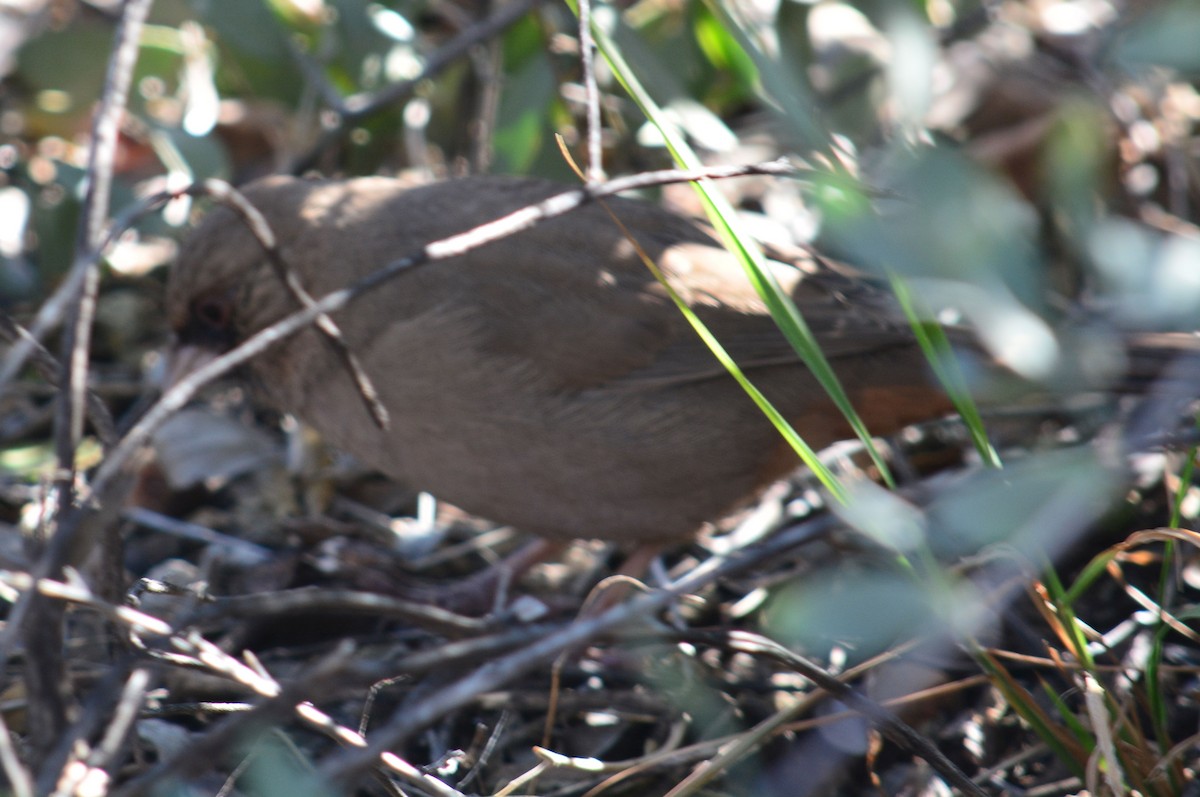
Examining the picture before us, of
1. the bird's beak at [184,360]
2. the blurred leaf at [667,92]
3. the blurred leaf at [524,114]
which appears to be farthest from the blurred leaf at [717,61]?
the bird's beak at [184,360]

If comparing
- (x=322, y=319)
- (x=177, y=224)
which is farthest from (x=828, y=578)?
(x=177, y=224)

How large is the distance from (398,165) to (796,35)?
1834 mm

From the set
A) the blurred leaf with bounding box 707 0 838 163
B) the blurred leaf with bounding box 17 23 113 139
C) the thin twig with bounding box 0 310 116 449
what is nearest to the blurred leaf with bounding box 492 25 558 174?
the blurred leaf with bounding box 17 23 113 139

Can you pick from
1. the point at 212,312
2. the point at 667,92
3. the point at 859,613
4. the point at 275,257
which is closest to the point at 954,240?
the point at 859,613

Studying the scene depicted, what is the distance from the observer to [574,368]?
10.5 feet

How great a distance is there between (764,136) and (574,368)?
2101 millimetres

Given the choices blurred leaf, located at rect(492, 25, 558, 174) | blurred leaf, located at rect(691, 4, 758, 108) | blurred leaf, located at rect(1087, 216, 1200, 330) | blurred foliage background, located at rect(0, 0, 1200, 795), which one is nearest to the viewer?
blurred leaf, located at rect(1087, 216, 1200, 330)

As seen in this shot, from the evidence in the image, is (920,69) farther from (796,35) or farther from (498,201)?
(796,35)

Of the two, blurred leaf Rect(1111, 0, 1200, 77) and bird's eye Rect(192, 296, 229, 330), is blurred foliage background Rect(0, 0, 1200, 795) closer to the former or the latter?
blurred leaf Rect(1111, 0, 1200, 77)

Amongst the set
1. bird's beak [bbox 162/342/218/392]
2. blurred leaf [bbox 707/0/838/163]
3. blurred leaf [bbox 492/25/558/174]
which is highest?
blurred leaf [bbox 707/0/838/163]

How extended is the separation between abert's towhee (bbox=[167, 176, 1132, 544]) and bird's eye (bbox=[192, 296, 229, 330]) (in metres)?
0.05

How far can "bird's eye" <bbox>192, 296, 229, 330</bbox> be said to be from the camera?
347cm

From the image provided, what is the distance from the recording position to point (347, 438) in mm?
3322

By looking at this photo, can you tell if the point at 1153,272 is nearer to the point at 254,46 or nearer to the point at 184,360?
the point at 184,360
